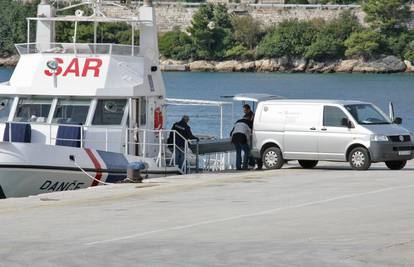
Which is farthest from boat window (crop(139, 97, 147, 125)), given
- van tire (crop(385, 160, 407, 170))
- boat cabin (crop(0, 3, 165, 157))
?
van tire (crop(385, 160, 407, 170))

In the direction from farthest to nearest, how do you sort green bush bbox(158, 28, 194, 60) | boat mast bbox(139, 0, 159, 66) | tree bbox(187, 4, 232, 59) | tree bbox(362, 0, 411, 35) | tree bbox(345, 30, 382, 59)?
green bush bbox(158, 28, 194, 60) → tree bbox(187, 4, 232, 59) → tree bbox(362, 0, 411, 35) → tree bbox(345, 30, 382, 59) → boat mast bbox(139, 0, 159, 66)

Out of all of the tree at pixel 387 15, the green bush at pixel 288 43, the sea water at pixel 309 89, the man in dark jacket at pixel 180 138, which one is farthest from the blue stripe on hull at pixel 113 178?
the tree at pixel 387 15

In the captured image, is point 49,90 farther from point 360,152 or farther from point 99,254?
point 99,254

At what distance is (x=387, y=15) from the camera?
6855 inches

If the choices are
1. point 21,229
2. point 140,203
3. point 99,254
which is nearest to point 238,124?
point 140,203

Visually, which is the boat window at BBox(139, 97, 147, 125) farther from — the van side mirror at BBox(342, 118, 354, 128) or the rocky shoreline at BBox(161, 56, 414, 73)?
the rocky shoreline at BBox(161, 56, 414, 73)

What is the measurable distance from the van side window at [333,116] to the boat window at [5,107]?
7.06 m

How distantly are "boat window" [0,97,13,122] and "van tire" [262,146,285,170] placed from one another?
19.3ft

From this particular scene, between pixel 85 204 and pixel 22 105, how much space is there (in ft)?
26.7

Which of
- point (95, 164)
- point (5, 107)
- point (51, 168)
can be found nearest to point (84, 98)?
point (5, 107)

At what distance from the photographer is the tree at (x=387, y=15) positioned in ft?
565

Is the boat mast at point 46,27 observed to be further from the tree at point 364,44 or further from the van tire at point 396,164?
the tree at point 364,44

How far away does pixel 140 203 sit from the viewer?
953 inches

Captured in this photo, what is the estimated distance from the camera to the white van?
3155 centimetres
